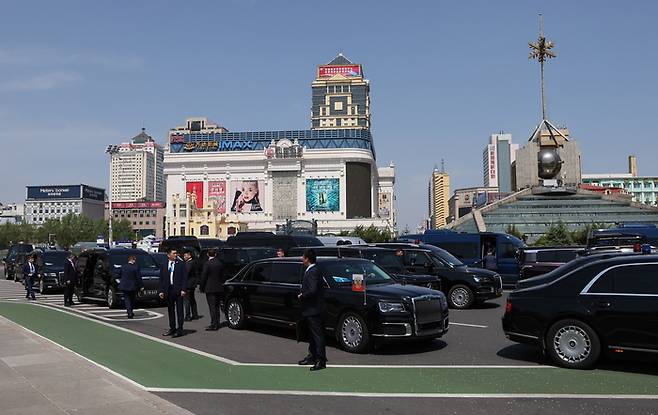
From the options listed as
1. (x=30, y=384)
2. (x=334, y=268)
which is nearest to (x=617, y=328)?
(x=334, y=268)

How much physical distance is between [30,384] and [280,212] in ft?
468

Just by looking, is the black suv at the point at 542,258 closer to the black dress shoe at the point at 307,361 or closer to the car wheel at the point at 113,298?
the black dress shoe at the point at 307,361

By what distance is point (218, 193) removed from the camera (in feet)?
499

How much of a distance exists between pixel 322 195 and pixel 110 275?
132 metres

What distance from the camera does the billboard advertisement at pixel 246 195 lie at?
151000mm

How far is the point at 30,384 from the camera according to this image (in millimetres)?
7547

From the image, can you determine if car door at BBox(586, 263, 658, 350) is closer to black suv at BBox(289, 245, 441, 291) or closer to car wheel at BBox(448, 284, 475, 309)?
black suv at BBox(289, 245, 441, 291)

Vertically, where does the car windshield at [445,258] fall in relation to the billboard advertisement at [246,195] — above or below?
below

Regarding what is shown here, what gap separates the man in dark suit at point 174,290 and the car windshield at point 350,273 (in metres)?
3.45

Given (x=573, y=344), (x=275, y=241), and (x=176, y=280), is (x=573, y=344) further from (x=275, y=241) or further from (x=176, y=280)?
(x=275, y=241)

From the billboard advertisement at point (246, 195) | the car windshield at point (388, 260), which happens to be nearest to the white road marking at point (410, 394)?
the car windshield at point (388, 260)

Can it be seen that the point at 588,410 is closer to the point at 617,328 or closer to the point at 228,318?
the point at 617,328

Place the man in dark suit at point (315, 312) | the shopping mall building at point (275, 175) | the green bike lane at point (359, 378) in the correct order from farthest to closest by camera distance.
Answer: the shopping mall building at point (275, 175) → the man in dark suit at point (315, 312) → the green bike lane at point (359, 378)

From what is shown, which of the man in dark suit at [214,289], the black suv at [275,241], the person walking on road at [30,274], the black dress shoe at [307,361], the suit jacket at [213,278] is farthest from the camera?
the black suv at [275,241]
